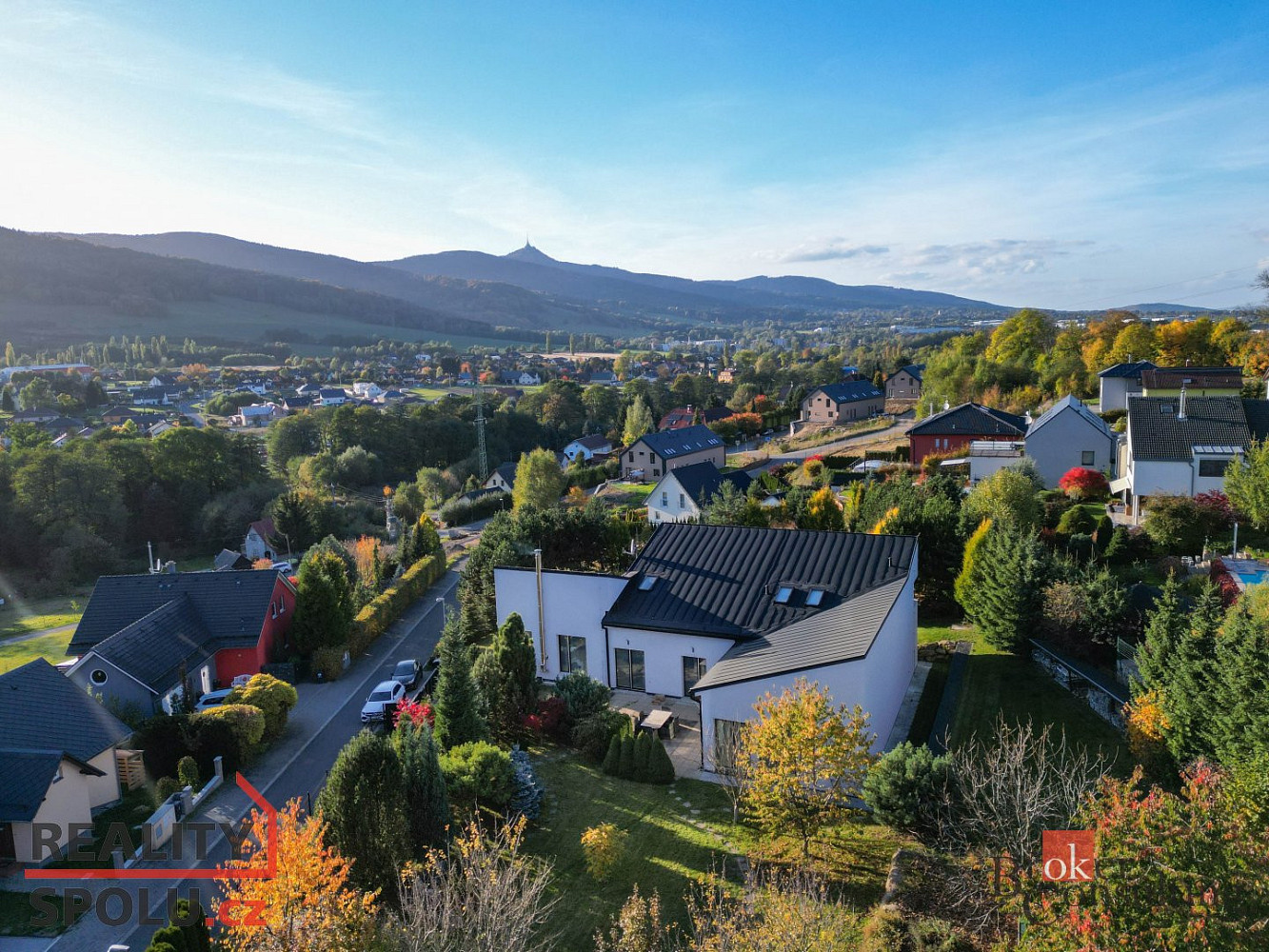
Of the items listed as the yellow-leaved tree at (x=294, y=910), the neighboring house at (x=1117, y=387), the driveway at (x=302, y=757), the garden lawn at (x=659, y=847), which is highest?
the neighboring house at (x=1117, y=387)

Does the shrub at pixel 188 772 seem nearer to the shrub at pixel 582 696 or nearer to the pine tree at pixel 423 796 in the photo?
the pine tree at pixel 423 796

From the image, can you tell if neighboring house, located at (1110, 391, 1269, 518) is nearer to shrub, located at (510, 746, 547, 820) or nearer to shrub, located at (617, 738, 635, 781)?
shrub, located at (617, 738, 635, 781)

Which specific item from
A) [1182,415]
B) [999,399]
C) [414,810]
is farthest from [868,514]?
[999,399]

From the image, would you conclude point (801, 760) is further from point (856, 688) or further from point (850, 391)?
point (850, 391)

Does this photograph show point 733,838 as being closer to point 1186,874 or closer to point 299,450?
point 1186,874

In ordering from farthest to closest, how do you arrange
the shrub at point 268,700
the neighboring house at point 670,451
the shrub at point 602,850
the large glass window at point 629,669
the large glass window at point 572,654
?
the neighboring house at point 670,451
the large glass window at point 572,654
the large glass window at point 629,669
the shrub at point 268,700
the shrub at point 602,850

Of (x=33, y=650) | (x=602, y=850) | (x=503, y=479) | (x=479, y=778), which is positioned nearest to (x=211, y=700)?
(x=479, y=778)

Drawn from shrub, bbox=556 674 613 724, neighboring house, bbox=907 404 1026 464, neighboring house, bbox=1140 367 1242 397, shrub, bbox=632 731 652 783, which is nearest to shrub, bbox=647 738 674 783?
shrub, bbox=632 731 652 783

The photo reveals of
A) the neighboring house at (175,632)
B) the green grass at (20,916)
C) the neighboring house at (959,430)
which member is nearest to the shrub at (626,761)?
the green grass at (20,916)
